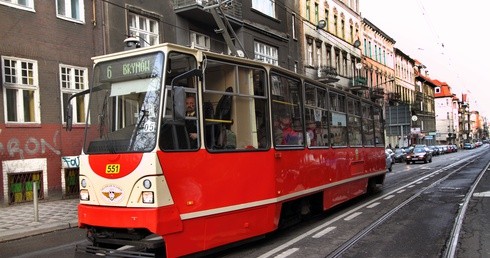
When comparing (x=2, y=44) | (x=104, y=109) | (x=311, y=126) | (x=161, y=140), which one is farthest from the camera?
(x=2, y=44)

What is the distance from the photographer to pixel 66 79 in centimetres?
1662

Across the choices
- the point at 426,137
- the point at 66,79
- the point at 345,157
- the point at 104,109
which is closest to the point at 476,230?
the point at 345,157

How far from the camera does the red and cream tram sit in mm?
5805

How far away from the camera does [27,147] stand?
49.0 ft

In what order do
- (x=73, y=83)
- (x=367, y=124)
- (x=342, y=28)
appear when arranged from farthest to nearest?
(x=342, y=28) → (x=73, y=83) → (x=367, y=124)

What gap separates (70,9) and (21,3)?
6.33 feet

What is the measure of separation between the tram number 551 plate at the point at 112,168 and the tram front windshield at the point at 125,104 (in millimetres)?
187

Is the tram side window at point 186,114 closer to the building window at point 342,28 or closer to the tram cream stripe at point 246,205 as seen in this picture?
the tram cream stripe at point 246,205

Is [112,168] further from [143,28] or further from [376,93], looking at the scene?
[376,93]

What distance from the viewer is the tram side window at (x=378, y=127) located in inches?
581

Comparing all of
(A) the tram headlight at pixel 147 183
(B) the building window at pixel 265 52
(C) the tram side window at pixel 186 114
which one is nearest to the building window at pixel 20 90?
(C) the tram side window at pixel 186 114

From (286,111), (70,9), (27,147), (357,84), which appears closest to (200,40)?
(70,9)

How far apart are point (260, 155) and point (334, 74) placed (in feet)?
106

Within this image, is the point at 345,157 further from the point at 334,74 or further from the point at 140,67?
the point at 334,74
